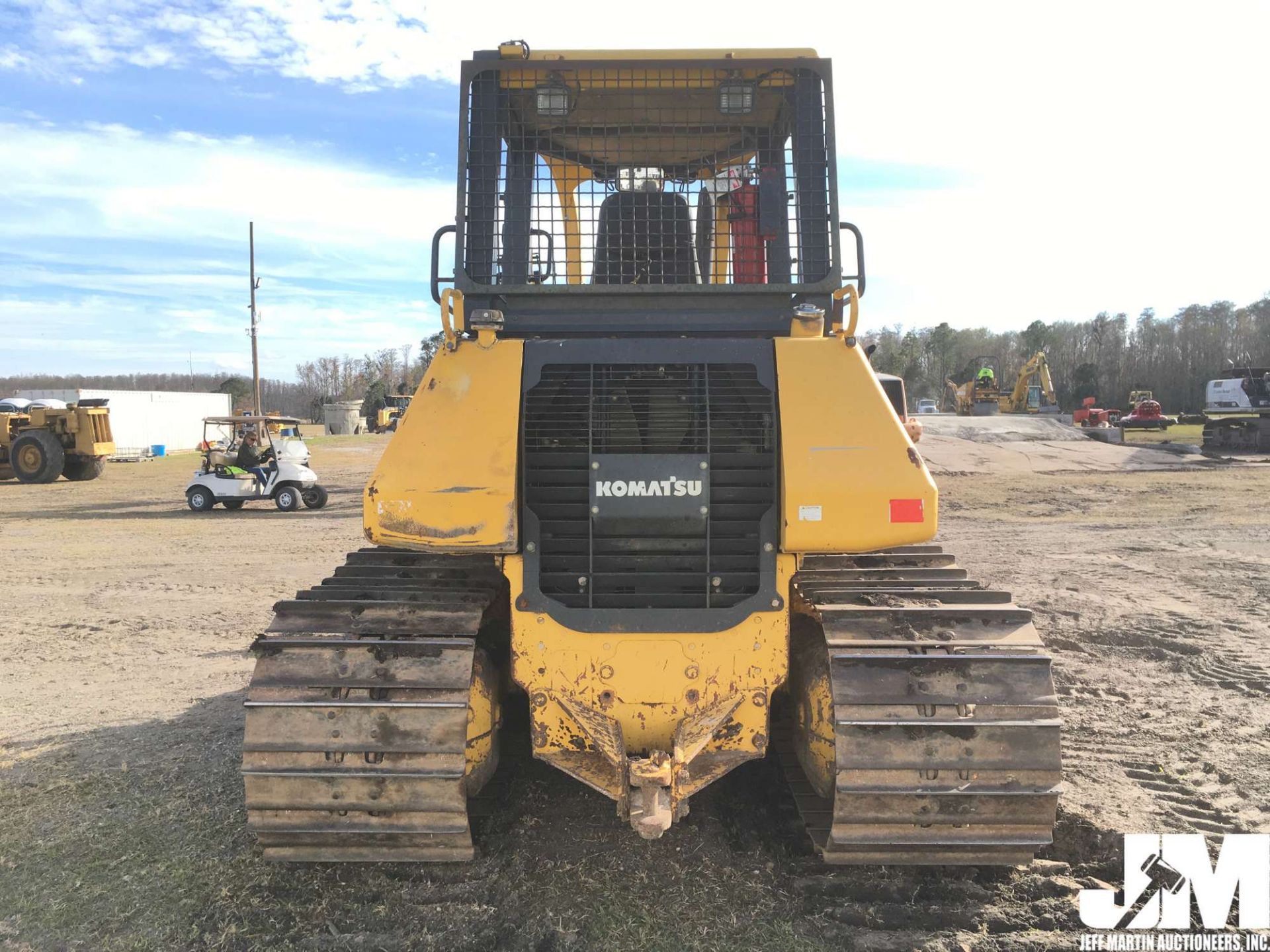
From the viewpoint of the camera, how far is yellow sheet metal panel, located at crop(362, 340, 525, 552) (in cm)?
324

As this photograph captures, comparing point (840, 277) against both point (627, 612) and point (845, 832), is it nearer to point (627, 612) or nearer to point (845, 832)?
point (627, 612)

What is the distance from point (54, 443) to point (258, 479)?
1006 cm

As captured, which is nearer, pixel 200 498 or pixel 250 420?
pixel 200 498

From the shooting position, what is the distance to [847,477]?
3.22 metres

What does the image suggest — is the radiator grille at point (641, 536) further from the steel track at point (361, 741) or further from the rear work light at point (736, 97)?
the rear work light at point (736, 97)

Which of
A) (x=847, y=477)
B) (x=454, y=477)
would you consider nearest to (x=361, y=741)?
(x=454, y=477)

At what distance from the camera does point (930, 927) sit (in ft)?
10.4

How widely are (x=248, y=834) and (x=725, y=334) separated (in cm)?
306

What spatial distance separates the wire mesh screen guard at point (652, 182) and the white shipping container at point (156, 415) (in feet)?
128

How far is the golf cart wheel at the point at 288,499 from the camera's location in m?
16.6

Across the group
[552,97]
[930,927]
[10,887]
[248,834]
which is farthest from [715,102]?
[10,887]

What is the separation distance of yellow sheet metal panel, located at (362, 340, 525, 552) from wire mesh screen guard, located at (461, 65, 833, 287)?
84cm

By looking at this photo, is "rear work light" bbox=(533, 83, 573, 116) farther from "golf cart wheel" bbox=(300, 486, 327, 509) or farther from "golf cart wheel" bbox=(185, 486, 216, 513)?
"golf cart wheel" bbox=(185, 486, 216, 513)

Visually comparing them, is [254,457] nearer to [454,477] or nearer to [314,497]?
[314,497]
